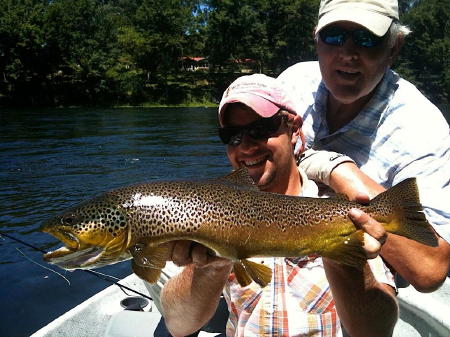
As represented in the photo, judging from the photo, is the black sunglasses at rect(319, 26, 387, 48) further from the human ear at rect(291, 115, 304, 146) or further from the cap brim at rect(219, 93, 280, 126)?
the cap brim at rect(219, 93, 280, 126)

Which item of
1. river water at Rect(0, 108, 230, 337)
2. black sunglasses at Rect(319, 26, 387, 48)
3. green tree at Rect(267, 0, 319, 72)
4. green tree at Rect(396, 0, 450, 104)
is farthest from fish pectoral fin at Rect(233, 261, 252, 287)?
green tree at Rect(267, 0, 319, 72)

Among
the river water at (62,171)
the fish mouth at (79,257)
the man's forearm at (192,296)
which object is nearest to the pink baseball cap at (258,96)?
the man's forearm at (192,296)

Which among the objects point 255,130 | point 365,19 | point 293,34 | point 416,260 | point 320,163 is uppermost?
point 293,34

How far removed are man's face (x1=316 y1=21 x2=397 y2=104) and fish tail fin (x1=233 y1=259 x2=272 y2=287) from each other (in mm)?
1663

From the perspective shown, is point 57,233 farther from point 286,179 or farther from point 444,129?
point 444,129

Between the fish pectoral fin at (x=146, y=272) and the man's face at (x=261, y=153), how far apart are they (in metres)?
0.97

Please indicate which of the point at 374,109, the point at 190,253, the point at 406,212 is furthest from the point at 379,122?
the point at 190,253

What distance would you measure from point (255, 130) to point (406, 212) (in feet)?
3.49

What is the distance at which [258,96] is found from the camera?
3.12 meters

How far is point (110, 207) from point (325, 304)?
4.73 ft

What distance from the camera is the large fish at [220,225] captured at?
8.03ft

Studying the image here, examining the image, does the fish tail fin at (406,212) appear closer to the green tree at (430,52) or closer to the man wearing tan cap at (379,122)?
the man wearing tan cap at (379,122)

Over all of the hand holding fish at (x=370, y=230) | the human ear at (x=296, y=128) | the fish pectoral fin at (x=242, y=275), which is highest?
the human ear at (x=296, y=128)

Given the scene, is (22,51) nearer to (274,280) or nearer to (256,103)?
(256,103)
